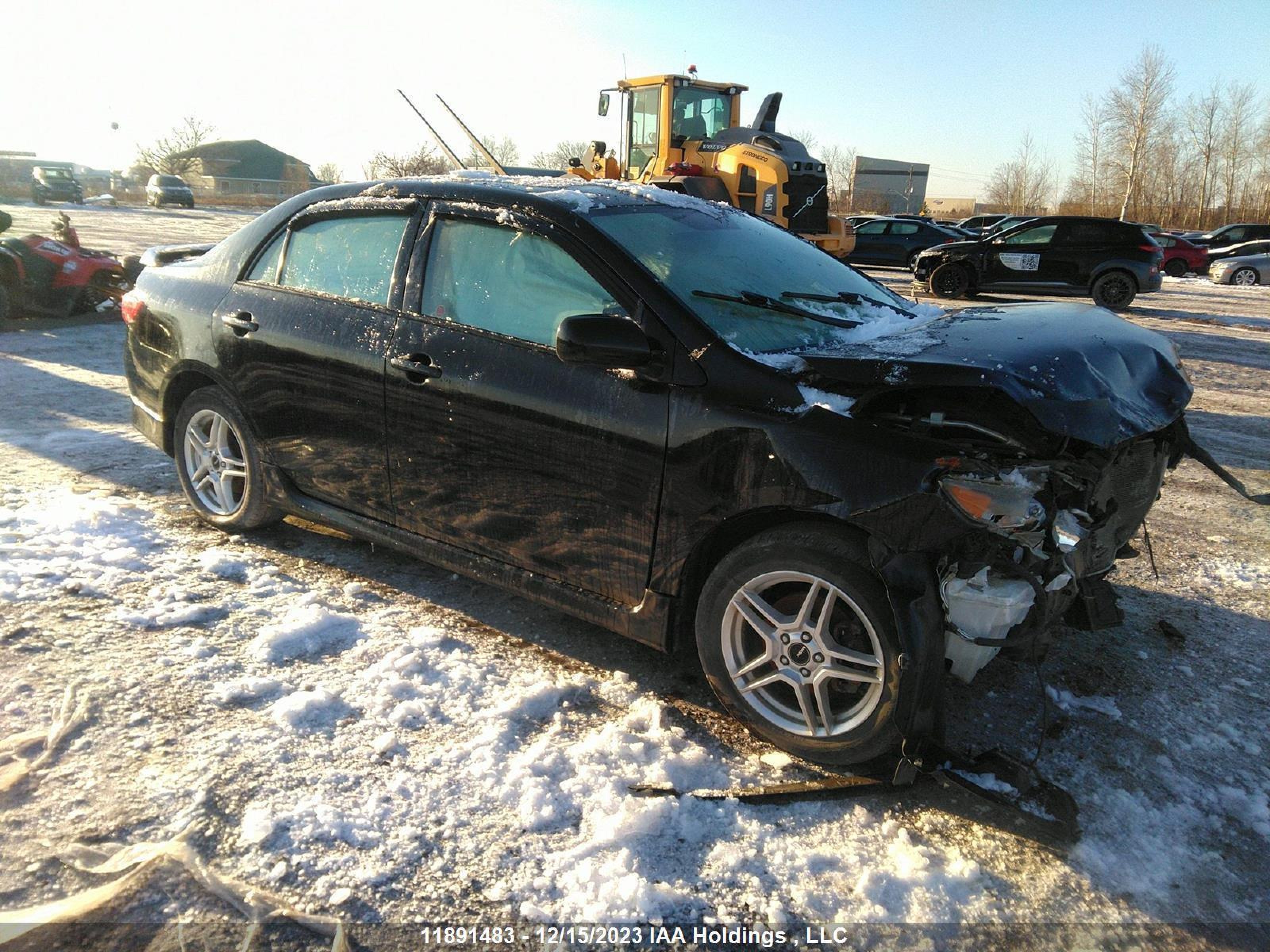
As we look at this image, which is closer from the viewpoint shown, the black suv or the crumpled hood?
the crumpled hood

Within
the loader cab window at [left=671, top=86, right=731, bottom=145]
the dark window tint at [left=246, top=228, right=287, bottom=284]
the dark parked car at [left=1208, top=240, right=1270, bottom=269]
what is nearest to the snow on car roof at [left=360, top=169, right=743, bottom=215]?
the dark window tint at [left=246, top=228, right=287, bottom=284]

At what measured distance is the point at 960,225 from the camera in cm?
3372

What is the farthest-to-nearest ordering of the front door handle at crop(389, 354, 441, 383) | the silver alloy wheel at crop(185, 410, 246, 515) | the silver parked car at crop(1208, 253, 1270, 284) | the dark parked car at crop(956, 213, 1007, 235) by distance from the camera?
1. the dark parked car at crop(956, 213, 1007, 235)
2. the silver parked car at crop(1208, 253, 1270, 284)
3. the silver alloy wheel at crop(185, 410, 246, 515)
4. the front door handle at crop(389, 354, 441, 383)

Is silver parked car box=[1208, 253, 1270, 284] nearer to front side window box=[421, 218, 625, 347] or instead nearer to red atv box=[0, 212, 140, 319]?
red atv box=[0, 212, 140, 319]

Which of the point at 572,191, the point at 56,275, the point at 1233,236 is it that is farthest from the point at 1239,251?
the point at 56,275

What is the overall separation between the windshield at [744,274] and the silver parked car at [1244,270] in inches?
967

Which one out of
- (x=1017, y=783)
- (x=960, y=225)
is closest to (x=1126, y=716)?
(x=1017, y=783)

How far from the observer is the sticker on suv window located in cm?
1522

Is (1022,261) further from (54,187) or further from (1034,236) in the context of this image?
(54,187)

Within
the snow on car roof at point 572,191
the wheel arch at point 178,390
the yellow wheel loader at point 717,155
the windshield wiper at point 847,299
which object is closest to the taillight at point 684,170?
the yellow wheel loader at point 717,155

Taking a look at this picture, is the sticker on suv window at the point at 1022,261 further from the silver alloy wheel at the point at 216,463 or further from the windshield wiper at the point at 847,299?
the silver alloy wheel at the point at 216,463

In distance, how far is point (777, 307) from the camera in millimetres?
3219

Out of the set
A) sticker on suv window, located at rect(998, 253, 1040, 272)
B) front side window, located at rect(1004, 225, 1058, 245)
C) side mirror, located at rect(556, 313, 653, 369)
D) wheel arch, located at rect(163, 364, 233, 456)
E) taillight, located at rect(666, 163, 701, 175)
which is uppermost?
taillight, located at rect(666, 163, 701, 175)

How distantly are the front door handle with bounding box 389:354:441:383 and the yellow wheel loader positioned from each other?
9.58m
